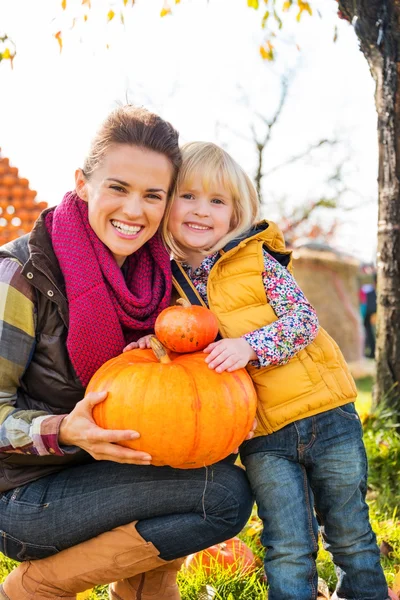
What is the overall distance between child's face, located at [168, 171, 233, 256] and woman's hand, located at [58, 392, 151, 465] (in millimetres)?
812

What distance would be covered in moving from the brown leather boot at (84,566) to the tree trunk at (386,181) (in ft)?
7.25

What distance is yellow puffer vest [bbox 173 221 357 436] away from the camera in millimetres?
2148

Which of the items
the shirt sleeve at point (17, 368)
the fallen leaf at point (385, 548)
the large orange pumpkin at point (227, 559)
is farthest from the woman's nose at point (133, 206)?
the fallen leaf at point (385, 548)

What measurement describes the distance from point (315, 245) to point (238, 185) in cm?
1021

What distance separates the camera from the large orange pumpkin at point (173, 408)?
1.81m

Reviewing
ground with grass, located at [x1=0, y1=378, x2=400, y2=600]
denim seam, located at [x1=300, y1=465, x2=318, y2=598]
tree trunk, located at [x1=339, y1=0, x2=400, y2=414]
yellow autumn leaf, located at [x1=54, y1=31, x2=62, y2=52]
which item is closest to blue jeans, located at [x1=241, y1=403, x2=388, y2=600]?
denim seam, located at [x1=300, y1=465, x2=318, y2=598]

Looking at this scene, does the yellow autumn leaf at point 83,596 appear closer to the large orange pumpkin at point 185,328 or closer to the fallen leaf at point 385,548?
the large orange pumpkin at point 185,328

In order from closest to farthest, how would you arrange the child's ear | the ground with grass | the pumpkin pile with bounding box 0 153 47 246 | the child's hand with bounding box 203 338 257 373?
1. the child's hand with bounding box 203 338 257 373
2. the child's ear
3. the ground with grass
4. the pumpkin pile with bounding box 0 153 47 246

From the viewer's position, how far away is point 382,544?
268cm

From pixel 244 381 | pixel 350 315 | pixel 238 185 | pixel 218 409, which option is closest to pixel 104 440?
pixel 218 409

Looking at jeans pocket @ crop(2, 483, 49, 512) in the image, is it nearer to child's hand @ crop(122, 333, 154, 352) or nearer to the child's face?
child's hand @ crop(122, 333, 154, 352)

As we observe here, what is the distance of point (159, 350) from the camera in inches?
76.7

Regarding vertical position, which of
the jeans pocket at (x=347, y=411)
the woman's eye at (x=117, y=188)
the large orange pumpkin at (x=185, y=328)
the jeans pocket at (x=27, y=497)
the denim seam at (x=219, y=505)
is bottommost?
the denim seam at (x=219, y=505)

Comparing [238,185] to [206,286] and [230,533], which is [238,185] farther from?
Result: [230,533]
